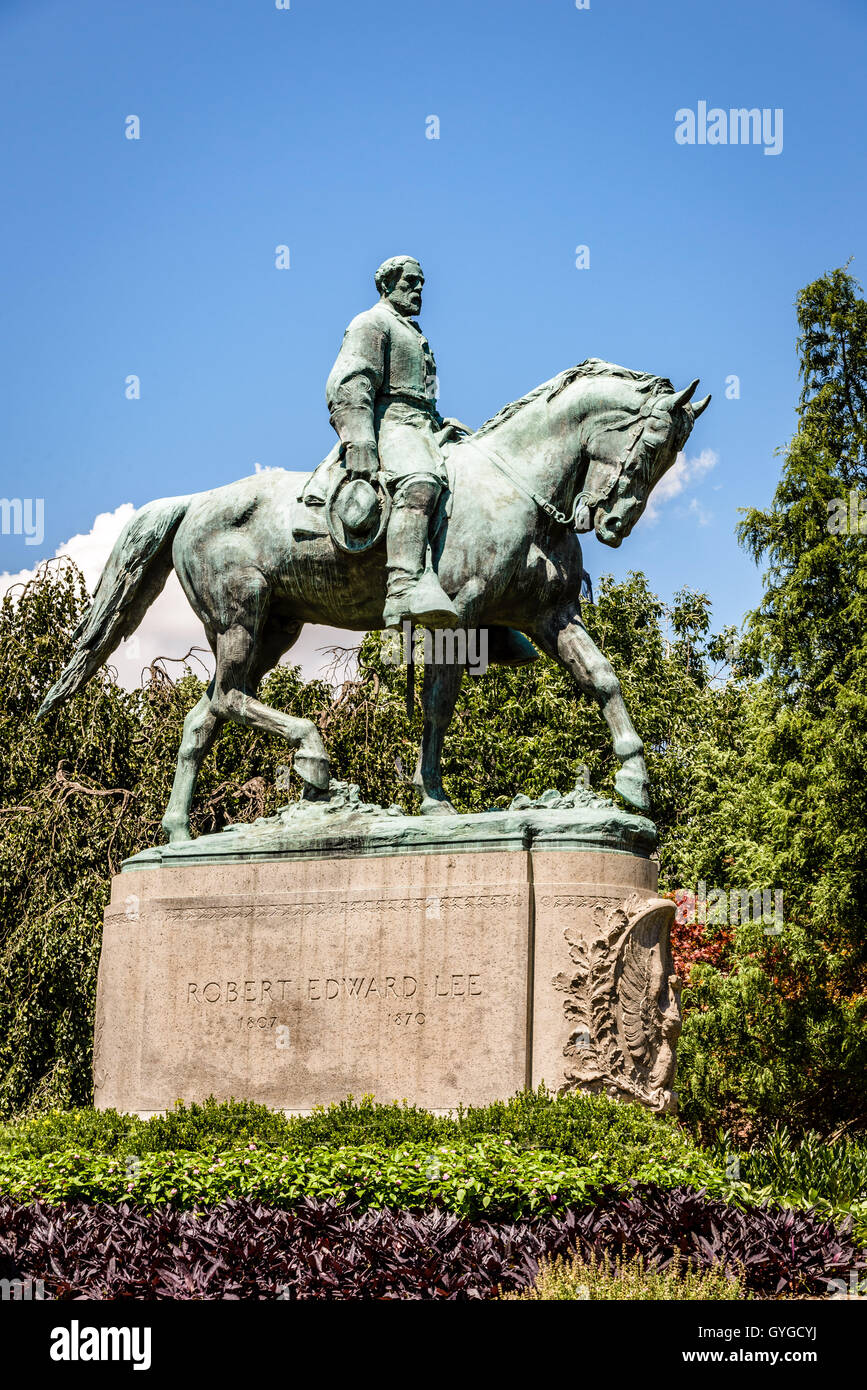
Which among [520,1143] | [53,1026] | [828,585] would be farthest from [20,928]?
[520,1143]

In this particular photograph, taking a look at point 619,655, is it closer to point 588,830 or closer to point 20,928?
point 20,928

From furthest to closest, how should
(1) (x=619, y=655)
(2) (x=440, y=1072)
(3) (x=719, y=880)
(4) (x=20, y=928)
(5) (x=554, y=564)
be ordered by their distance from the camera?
(1) (x=619, y=655)
(3) (x=719, y=880)
(4) (x=20, y=928)
(5) (x=554, y=564)
(2) (x=440, y=1072)

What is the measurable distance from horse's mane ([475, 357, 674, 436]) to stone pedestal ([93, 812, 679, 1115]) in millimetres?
3118

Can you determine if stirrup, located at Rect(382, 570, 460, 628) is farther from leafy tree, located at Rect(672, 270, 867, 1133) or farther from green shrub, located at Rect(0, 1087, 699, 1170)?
leafy tree, located at Rect(672, 270, 867, 1133)

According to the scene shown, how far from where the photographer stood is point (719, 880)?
30.3 meters

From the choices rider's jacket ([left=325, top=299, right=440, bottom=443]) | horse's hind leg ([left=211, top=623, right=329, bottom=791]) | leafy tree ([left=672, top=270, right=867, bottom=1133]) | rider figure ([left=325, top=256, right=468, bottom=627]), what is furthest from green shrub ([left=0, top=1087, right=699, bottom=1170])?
leafy tree ([left=672, top=270, right=867, bottom=1133])

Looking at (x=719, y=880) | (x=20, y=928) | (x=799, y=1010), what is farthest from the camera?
(x=719, y=880)

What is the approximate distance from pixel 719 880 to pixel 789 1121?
5.32 meters

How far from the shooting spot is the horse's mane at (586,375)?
11.7m

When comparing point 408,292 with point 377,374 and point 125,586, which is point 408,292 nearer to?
point 377,374

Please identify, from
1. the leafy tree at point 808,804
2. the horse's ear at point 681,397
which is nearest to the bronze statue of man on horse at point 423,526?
the horse's ear at point 681,397

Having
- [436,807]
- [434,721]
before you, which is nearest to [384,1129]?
[436,807]

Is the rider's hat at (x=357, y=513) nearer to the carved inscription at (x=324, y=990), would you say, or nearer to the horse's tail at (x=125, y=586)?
the horse's tail at (x=125, y=586)

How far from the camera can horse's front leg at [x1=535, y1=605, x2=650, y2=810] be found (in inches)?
450
